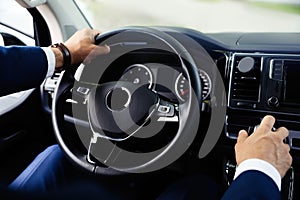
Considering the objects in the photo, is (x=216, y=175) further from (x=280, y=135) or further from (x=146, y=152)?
(x=280, y=135)

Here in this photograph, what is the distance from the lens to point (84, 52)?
129cm

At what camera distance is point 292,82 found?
131 centimetres

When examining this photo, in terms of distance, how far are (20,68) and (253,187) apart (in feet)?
2.35

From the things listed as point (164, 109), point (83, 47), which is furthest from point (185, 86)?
point (83, 47)

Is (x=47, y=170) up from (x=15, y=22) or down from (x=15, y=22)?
down

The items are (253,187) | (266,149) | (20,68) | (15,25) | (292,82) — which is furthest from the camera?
(15,25)

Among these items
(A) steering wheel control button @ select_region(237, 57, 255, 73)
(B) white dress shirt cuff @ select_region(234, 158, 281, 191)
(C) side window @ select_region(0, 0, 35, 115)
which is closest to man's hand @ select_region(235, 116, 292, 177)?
(B) white dress shirt cuff @ select_region(234, 158, 281, 191)

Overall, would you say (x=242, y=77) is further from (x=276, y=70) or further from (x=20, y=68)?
(x=20, y=68)

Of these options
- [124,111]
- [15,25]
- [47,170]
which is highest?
[15,25]

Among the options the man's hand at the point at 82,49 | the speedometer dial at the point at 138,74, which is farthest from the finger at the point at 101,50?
the speedometer dial at the point at 138,74

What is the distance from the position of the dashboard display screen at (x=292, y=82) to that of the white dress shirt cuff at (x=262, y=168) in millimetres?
425

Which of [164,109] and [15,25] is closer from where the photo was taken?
[164,109]

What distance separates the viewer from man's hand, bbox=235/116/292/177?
973 mm

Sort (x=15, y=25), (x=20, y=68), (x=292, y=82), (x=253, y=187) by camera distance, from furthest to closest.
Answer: (x=15, y=25)
(x=292, y=82)
(x=20, y=68)
(x=253, y=187)
